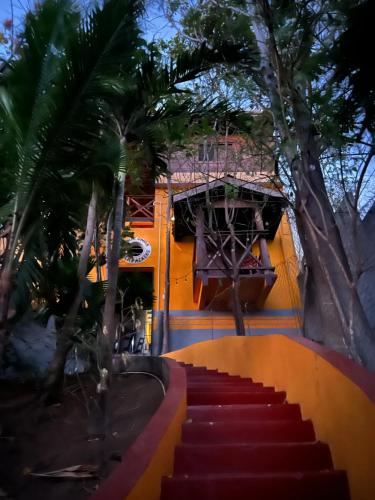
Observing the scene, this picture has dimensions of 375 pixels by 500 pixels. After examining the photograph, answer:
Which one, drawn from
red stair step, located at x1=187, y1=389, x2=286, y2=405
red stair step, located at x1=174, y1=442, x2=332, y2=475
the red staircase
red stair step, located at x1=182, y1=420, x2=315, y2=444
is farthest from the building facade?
red stair step, located at x1=174, y1=442, x2=332, y2=475

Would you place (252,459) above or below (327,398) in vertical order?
below

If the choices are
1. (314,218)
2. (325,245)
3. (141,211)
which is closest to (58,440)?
(325,245)

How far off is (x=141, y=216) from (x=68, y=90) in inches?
426

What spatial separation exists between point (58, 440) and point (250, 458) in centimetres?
166

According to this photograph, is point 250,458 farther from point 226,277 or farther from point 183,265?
point 183,265

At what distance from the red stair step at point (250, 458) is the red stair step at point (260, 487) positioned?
0.27 m

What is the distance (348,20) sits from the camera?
12.6 feet

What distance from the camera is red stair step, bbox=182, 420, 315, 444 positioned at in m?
3.03

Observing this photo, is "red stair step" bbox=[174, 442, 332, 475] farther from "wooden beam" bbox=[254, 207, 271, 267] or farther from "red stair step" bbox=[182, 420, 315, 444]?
"wooden beam" bbox=[254, 207, 271, 267]

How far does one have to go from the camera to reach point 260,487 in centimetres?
230

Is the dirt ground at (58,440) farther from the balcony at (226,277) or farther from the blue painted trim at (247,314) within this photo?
the blue painted trim at (247,314)

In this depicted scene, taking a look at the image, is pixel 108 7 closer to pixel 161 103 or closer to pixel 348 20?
pixel 161 103

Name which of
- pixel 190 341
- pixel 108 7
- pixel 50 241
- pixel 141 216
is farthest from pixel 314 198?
pixel 141 216

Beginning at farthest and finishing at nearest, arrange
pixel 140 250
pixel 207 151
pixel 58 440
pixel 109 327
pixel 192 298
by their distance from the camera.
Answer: pixel 140 250 < pixel 192 298 < pixel 207 151 < pixel 109 327 < pixel 58 440
